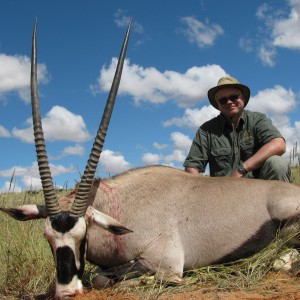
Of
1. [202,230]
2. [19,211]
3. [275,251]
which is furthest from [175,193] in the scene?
[19,211]

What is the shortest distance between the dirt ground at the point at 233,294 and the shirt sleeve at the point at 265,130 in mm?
2560

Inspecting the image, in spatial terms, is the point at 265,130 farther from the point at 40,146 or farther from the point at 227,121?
the point at 40,146

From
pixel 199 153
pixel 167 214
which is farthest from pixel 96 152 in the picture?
pixel 199 153

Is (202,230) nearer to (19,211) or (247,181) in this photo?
(247,181)

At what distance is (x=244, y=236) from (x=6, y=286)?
2.61 meters

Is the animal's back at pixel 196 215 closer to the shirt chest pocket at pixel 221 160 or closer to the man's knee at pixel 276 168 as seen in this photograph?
the man's knee at pixel 276 168

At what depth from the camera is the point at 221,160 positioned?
6918 mm

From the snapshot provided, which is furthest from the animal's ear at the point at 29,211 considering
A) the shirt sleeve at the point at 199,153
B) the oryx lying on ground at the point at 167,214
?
the shirt sleeve at the point at 199,153

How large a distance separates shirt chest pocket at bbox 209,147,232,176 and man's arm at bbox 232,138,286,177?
1.78 feet

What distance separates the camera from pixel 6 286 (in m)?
5.03

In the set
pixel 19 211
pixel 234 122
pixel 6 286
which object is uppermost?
pixel 234 122

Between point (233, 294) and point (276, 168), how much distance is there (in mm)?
2505

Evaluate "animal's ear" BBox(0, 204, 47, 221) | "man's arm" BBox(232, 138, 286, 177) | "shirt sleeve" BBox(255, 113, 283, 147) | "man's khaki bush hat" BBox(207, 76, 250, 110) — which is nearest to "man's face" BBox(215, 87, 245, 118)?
"man's khaki bush hat" BBox(207, 76, 250, 110)

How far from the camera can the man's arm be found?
6.19m
